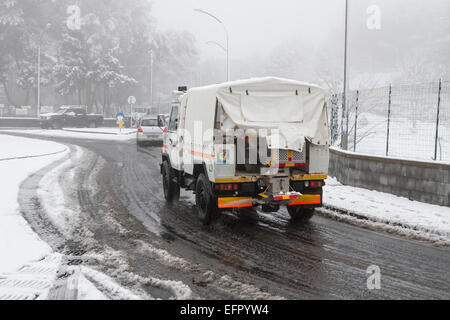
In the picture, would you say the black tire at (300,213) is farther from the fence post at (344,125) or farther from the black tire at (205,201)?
the fence post at (344,125)

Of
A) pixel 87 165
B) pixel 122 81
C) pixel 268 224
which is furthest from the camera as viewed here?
pixel 122 81

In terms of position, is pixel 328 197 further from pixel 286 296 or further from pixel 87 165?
pixel 87 165

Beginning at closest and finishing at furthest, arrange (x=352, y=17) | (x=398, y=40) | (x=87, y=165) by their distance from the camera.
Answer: (x=87, y=165) → (x=398, y=40) → (x=352, y=17)

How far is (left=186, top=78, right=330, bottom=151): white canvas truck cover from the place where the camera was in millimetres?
7848

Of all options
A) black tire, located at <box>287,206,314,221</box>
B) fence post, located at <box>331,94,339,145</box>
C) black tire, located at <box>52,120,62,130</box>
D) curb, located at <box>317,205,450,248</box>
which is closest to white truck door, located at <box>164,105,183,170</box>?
black tire, located at <box>287,206,314,221</box>

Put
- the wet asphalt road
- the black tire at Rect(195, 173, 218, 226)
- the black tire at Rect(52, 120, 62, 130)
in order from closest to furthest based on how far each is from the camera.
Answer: the wet asphalt road → the black tire at Rect(195, 173, 218, 226) → the black tire at Rect(52, 120, 62, 130)

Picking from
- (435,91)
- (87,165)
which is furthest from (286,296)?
(87,165)

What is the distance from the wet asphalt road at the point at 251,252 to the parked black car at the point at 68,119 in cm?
3736

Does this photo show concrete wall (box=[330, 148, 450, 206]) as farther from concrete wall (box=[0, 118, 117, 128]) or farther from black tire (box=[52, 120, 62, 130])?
concrete wall (box=[0, 118, 117, 128])

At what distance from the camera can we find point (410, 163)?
10.4m

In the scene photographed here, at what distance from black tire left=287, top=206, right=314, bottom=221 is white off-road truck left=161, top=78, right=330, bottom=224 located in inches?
0.8

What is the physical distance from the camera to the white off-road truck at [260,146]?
776cm

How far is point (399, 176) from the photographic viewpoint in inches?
423
